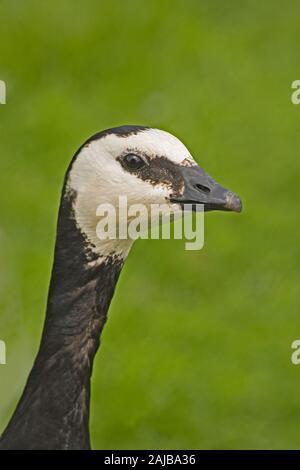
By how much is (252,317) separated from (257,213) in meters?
1.00

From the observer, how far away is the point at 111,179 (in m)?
3.56

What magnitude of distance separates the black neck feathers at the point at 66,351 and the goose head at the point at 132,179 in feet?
0.15

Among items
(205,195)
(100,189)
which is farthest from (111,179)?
(205,195)

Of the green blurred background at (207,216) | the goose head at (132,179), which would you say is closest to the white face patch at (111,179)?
the goose head at (132,179)

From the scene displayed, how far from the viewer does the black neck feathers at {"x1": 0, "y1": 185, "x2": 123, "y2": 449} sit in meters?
3.58

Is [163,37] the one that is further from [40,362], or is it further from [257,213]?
[40,362]

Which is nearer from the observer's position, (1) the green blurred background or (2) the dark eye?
(2) the dark eye

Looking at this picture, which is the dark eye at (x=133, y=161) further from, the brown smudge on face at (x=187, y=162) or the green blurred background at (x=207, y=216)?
the green blurred background at (x=207, y=216)

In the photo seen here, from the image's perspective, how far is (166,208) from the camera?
362 cm

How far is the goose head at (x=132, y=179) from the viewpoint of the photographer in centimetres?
355

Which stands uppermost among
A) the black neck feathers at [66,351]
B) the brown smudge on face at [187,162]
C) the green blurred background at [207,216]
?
the green blurred background at [207,216]

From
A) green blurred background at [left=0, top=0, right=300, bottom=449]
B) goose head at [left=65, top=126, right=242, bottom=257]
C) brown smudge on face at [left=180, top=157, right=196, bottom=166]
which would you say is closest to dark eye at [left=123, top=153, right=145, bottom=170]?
goose head at [left=65, top=126, right=242, bottom=257]

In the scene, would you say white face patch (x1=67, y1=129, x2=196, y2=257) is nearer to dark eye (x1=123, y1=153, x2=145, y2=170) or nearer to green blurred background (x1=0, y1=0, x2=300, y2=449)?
dark eye (x1=123, y1=153, x2=145, y2=170)

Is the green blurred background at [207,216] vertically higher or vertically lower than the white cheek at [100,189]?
higher
